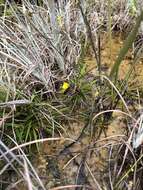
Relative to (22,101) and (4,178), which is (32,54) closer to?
(22,101)

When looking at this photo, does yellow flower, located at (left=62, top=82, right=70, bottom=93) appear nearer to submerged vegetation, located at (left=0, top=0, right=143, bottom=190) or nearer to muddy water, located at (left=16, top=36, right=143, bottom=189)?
submerged vegetation, located at (left=0, top=0, right=143, bottom=190)

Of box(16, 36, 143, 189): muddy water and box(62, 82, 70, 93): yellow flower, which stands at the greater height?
box(62, 82, 70, 93): yellow flower

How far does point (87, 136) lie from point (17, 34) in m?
0.61

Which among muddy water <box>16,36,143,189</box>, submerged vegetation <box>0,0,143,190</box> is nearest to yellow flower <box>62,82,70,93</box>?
submerged vegetation <box>0,0,143,190</box>

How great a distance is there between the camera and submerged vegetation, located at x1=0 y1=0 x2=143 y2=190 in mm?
1363

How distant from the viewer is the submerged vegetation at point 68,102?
1.36 m

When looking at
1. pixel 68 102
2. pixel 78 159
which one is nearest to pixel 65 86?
pixel 68 102

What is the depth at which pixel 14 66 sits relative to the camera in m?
1.64

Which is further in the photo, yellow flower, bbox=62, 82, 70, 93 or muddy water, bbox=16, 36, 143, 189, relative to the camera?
yellow flower, bbox=62, 82, 70, 93

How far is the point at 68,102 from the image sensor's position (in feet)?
5.16

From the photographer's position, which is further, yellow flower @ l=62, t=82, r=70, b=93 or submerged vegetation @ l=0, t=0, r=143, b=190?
yellow flower @ l=62, t=82, r=70, b=93

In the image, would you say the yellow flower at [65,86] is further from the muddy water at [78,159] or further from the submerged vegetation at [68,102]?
the muddy water at [78,159]

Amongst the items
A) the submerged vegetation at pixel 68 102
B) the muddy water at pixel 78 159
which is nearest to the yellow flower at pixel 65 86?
the submerged vegetation at pixel 68 102

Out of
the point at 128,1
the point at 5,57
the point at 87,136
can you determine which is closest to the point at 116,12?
the point at 128,1
